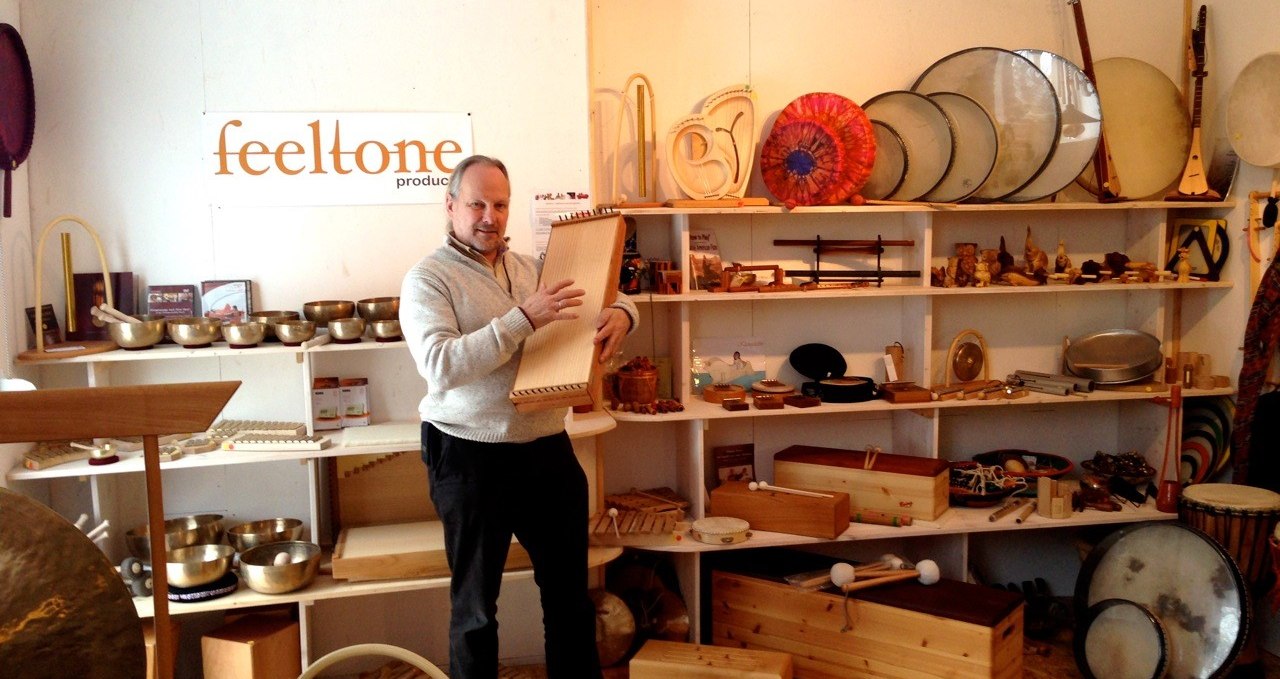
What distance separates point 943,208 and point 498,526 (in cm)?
203

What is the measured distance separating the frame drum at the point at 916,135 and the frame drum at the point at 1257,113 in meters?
1.05

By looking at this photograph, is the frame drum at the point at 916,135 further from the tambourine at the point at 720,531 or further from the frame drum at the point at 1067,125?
the tambourine at the point at 720,531

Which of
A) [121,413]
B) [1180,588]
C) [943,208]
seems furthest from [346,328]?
[1180,588]

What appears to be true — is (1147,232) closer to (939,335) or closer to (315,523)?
(939,335)

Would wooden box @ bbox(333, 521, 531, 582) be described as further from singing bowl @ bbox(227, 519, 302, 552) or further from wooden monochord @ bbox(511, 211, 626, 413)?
wooden monochord @ bbox(511, 211, 626, 413)

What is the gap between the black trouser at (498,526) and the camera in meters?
2.50

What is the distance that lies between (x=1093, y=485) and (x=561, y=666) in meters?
2.19

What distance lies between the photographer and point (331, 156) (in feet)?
10.4

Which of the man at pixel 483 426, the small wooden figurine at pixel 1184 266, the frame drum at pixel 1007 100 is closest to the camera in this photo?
the man at pixel 483 426

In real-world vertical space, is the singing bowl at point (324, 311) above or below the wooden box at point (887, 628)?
above

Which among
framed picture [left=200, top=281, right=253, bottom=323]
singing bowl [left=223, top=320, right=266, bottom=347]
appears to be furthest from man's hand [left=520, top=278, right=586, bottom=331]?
framed picture [left=200, top=281, right=253, bottom=323]

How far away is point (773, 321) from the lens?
3.76 m

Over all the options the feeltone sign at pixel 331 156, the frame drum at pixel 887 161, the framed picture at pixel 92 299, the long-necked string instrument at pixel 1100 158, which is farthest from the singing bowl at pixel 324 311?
the long-necked string instrument at pixel 1100 158

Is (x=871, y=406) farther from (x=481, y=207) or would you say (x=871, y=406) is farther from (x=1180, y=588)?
(x=481, y=207)
